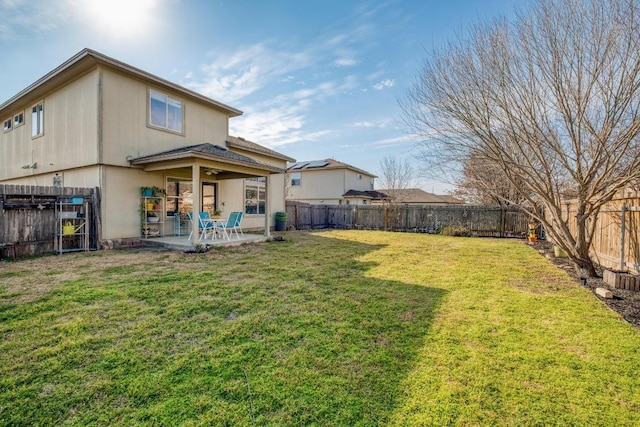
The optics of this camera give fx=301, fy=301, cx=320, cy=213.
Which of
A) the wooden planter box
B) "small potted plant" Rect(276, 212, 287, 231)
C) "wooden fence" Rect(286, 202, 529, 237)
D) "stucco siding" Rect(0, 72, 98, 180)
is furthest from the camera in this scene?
"small potted plant" Rect(276, 212, 287, 231)

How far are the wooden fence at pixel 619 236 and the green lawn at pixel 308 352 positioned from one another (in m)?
1.77

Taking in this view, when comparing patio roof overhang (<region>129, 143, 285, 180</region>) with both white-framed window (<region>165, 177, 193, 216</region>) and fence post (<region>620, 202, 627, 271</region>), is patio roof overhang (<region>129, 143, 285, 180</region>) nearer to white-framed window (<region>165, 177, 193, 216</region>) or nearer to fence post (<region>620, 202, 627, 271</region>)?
white-framed window (<region>165, 177, 193, 216</region>)

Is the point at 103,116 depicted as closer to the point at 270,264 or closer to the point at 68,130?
the point at 68,130

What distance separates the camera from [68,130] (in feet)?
31.2

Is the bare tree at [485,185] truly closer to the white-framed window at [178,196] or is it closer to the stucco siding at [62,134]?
the white-framed window at [178,196]

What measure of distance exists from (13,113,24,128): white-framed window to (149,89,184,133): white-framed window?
677 cm

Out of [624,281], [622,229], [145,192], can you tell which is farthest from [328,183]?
[624,281]

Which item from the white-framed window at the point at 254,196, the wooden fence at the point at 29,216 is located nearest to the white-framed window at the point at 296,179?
the white-framed window at the point at 254,196

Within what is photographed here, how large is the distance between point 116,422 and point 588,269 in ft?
25.6

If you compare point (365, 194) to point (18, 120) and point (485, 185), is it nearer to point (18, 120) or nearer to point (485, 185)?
point (485, 185)

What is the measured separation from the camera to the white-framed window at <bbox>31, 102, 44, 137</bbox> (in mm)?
10727

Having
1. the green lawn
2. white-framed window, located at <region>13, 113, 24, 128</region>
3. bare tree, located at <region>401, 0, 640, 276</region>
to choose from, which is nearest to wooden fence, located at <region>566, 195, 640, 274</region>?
bare tree, located at <region>401, 0, 640, 276</region>

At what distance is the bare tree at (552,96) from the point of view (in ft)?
15.4

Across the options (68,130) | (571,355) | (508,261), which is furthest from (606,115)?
(68,130)
